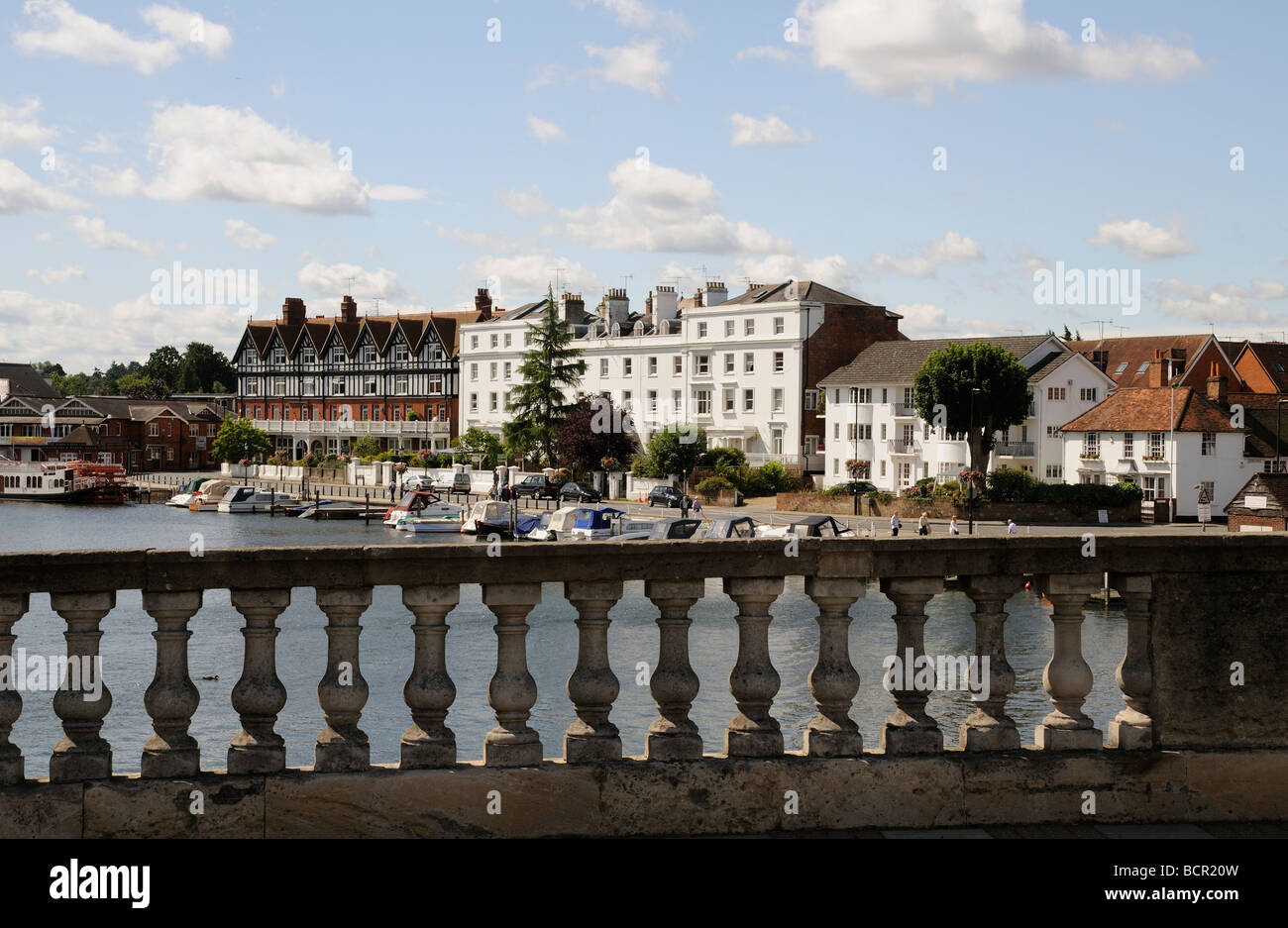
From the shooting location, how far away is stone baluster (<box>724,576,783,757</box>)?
5621 millimetres

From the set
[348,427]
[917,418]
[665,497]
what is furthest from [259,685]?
[348,427]

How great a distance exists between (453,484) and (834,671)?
85332mm

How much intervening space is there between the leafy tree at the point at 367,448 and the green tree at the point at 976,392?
55.4 m

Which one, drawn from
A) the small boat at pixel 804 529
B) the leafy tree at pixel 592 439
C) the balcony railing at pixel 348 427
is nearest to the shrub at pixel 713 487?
the leafy tree at pixel 592 439

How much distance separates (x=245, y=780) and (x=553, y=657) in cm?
2861

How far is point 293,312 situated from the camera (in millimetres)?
130750

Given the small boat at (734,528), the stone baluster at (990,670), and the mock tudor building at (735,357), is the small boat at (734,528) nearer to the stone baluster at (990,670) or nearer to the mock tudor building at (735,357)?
the mock tudor building at (735,357)

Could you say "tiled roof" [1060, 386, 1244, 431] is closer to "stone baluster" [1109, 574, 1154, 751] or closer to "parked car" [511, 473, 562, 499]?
Result: "parked car" [511, 473, 562, 499]

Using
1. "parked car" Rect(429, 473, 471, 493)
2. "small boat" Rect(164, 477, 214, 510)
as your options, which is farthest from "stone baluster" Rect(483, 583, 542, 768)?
"small boat" Rect(164, 477, 214, 510)

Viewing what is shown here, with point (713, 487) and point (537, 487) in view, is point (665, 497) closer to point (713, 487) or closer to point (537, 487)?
point (713, 487)

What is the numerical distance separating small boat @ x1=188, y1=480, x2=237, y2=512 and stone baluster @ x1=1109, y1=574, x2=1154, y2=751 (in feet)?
301

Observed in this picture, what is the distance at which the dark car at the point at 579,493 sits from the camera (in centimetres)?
7956
